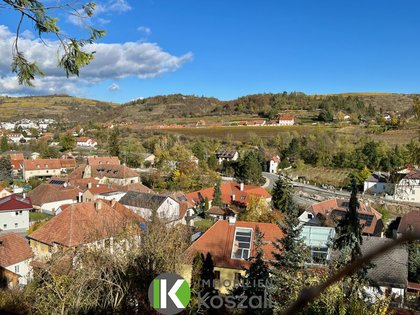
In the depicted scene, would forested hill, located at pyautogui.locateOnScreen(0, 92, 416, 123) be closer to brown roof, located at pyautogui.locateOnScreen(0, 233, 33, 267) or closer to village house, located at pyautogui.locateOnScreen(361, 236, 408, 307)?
village house, located at pyautogui.locateOnScreen(361, 236, 408, 307)

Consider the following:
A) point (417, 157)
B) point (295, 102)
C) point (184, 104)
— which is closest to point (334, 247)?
point (417, 157)

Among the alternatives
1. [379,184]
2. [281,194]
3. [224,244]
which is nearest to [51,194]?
[281,194]

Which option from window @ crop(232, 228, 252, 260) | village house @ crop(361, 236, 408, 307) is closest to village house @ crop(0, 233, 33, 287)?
window @ crop(232, 228, 252, 260)

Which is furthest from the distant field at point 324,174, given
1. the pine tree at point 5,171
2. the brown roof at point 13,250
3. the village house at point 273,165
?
the brown roof at point 13,250

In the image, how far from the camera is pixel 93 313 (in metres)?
9.29

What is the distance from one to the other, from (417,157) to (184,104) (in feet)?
375

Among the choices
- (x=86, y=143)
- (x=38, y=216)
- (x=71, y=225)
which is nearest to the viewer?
(x=71, y=225)

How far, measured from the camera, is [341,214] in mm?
27219

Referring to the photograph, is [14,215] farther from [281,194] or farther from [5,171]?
[5,171]

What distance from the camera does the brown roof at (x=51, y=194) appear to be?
3247 centimetres

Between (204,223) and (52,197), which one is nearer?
(204,223)

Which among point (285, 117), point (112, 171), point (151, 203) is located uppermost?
point (285, 117)

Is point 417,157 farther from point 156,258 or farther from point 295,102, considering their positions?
point 295,102

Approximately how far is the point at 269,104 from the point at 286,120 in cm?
2082
